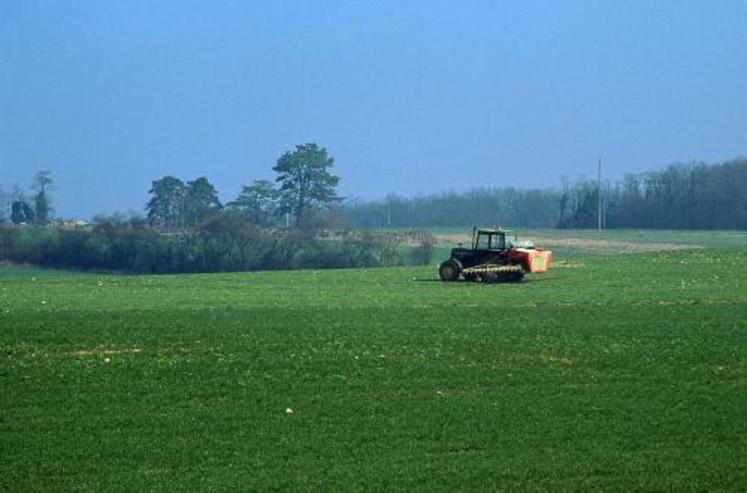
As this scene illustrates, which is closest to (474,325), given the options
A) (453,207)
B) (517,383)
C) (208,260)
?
(517,383)

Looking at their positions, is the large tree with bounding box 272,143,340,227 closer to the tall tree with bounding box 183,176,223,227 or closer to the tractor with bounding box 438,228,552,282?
the tall tree with bounding box 183,176,223,227

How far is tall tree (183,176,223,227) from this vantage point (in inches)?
3162

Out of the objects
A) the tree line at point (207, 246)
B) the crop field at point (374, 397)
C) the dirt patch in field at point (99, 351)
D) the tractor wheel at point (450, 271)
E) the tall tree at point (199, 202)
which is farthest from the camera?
the tall tree at point (199, 202)

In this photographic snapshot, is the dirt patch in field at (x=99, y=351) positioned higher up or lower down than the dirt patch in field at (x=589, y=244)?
lower down

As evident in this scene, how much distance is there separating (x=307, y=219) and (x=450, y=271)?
3845cm

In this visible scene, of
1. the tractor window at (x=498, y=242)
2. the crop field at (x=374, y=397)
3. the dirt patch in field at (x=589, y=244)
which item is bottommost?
the crop field at (x=374, y=397)

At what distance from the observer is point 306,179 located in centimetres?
8994

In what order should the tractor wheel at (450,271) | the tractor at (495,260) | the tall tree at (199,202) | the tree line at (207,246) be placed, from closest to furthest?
the tractor at (495,260) → the tractor wheel at (450,271) → the tree line at (207,246) → the tall tree at (199,202)

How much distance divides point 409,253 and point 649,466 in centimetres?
6128

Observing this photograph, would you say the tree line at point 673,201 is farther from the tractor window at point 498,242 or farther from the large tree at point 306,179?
the tractor window at point 498,242

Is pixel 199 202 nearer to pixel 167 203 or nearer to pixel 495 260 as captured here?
pixel 167 203

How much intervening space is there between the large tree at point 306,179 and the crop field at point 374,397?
185 ft

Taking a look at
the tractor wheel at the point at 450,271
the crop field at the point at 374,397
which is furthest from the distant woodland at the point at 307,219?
the crop field at the point at 374,397

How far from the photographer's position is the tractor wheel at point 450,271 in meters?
45.4
